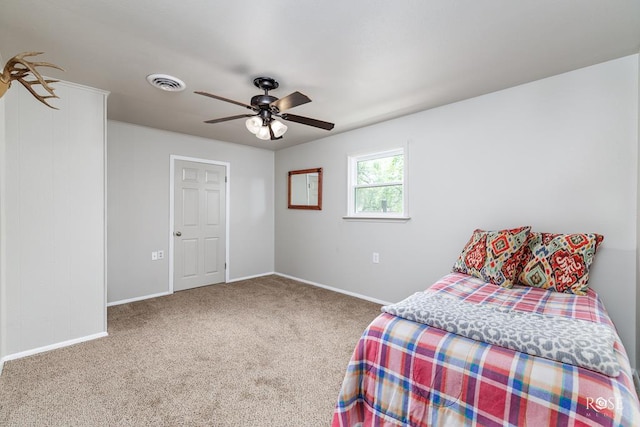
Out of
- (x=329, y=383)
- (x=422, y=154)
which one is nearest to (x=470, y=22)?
(x=422, y=154)

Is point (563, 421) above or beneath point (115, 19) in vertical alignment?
beneath

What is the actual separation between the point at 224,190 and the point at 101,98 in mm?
2150

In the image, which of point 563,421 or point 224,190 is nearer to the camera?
point 563,421

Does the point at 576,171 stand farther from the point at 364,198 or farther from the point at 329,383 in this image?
the point at 329,383

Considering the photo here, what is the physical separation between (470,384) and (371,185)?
2880mm

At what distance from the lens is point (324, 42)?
1.92 m

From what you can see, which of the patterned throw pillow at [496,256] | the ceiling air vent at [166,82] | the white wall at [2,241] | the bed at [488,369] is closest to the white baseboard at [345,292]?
the patterned throw pillow at [496,256]

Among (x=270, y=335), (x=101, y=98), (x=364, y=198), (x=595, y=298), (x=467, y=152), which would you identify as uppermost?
(x=101, y=98)

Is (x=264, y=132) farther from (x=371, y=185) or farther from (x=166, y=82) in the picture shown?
(x=371, y=185)

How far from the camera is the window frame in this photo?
339 cm

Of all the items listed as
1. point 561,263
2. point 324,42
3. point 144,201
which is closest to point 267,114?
point 324,42

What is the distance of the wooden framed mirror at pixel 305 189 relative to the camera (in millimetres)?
4461

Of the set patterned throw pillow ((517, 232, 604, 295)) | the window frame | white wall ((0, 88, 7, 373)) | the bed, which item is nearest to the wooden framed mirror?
the window frame

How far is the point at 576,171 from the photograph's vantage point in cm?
228
